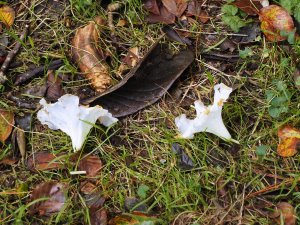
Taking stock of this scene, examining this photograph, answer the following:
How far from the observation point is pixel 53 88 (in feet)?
10.0

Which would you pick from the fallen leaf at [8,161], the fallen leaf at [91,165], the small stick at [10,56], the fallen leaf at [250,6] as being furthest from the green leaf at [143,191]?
the fallen leaf at [250,6]

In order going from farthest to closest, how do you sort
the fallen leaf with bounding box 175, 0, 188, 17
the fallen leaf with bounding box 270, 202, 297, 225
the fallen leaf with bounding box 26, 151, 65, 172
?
the fallen leaf with bounding box 175, 0, 188, 17 < the fallen leaf with bounding box 26, 151, 65, 172 < the fallen leaf with bounding box 270, 202, 297, 225

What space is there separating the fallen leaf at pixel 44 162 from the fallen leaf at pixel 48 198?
0.31ft

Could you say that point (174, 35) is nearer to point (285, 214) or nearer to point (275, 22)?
point (275, 22)

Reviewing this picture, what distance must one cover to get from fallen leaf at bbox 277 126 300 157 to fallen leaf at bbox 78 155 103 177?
37.0 inches

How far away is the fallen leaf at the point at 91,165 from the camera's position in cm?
282

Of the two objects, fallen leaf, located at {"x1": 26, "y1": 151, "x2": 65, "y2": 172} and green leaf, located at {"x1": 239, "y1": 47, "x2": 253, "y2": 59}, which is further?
green leaf, located at {"x1": 239, "y1": 47, "x2": 253, "y2": 59}

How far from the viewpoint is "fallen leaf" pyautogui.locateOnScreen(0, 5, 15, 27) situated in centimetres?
324

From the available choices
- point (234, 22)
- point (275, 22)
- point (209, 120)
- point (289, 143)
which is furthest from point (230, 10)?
point (289, 143)

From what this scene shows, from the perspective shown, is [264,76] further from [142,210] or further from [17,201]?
[17,201]

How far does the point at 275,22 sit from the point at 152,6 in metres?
0.71

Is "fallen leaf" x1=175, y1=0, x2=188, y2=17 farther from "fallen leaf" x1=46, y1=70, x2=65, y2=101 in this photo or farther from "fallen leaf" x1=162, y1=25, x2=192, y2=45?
"fallen leaf" x1=46, y1=70, x2=65, y2=101

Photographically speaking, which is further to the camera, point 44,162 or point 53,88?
point 53,88

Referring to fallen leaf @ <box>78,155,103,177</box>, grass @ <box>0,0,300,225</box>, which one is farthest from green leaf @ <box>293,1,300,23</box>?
fallen leaf @ <box>78,155,103,177</box>
